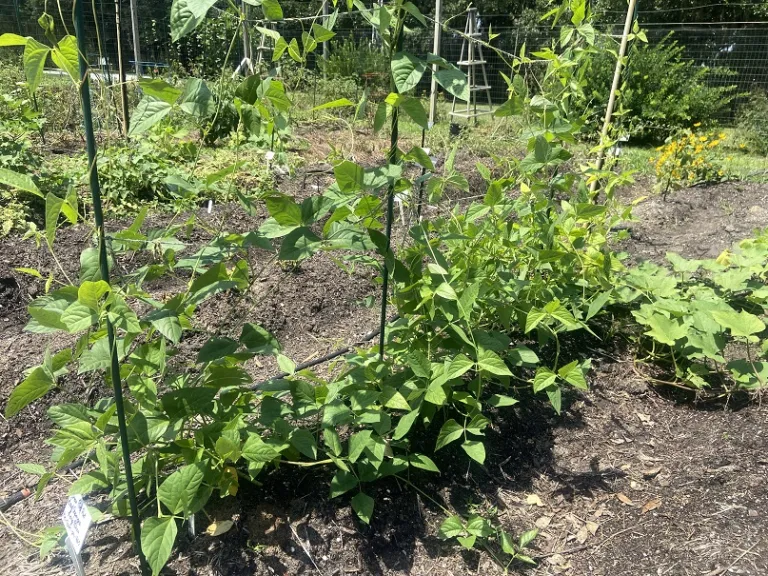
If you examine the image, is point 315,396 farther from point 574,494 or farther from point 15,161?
point 15,161

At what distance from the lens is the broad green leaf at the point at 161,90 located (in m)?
1.21

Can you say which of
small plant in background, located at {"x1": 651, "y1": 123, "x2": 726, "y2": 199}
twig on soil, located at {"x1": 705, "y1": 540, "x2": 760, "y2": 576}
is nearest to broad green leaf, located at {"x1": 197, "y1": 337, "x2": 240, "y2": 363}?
twig on soil, located at {"x1": 705, "y1": 540, "x2": 760, "y2": 576}

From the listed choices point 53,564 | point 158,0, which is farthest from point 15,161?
point 158,0

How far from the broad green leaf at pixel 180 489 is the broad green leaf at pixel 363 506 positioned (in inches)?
18.8

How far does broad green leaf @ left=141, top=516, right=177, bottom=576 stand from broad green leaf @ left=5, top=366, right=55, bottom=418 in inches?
15.4

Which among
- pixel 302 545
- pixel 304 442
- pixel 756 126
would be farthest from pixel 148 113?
pixel 756 126

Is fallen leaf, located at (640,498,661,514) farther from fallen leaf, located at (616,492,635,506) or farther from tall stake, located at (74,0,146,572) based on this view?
tall stake, located at (74,0,146,572)

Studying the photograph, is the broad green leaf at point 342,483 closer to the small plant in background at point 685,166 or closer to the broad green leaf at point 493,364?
the broad green leaf at point 493,364

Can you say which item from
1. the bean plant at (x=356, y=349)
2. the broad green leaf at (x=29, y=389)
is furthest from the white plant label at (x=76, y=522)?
the broad green leaf at (x=29, y=389)

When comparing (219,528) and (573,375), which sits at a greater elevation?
(573,375)

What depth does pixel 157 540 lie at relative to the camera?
1359mm

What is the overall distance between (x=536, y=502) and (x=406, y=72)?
1.44 metres

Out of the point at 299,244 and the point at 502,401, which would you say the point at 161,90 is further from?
the point at 502,401

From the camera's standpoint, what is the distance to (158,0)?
38.7 feet
